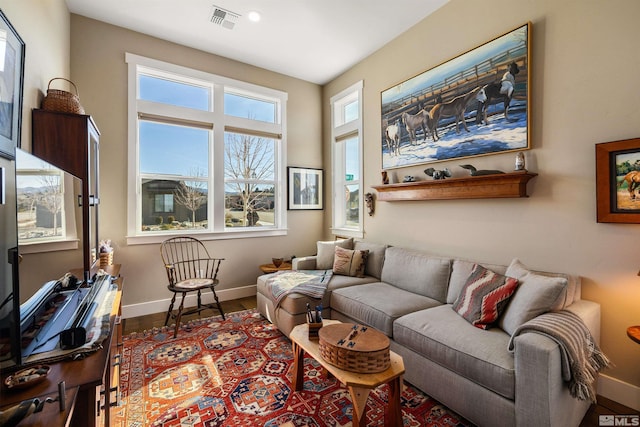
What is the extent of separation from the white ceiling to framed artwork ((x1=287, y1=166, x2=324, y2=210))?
1.57 metres

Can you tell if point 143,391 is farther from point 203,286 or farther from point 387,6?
point 387,6

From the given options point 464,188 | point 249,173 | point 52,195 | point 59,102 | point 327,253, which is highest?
point 59,102

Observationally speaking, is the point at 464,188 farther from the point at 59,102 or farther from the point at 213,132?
the point at 59,102

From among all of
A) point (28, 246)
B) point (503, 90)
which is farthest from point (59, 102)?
point (503, 90)

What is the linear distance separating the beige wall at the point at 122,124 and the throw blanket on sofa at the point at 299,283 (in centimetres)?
98

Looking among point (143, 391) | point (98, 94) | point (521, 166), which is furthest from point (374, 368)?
point (98, 94)

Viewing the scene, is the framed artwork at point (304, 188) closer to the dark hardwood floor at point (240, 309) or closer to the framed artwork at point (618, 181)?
the dark hardwood floor at point (240, 309)

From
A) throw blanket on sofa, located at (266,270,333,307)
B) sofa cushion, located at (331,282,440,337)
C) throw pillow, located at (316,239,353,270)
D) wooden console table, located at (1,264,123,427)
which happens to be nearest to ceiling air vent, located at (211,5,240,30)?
throw pillow, located at (316,239,353,270)

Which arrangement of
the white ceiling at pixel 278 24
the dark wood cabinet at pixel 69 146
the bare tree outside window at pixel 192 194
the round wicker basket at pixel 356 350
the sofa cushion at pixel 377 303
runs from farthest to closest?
the bare tree outside window at pixel 192 194 → the white ceiling at pixel 278 24 → the sofa cushion at pixel 377 303 → the dark wood cabinet at pixel 69 146 → the round wicker basket at pixel 356 350

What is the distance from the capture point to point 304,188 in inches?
185

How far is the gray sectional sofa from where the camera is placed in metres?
1.48

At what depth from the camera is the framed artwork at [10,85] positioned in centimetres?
150

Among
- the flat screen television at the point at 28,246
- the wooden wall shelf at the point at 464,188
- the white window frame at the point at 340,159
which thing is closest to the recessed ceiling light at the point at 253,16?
the white window frame at the point at 340,159

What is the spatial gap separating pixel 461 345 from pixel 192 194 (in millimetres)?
3432
